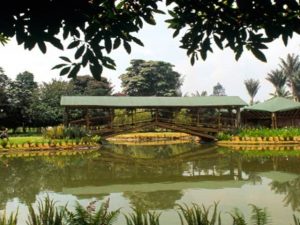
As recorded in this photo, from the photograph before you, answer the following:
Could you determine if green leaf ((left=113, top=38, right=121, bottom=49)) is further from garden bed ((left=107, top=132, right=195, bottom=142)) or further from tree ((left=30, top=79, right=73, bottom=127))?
tree ((left=30, top=79, right=73, bottom=127))

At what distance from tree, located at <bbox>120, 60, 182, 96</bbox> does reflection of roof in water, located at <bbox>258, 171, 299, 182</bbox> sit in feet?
120

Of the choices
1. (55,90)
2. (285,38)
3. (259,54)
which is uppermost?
(55,90)

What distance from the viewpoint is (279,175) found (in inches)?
467

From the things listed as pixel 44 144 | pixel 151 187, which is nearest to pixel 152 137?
pixel 44 144

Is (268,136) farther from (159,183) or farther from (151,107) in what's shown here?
(159,183)

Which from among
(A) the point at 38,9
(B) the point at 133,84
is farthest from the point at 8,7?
(B) the point at 133,84

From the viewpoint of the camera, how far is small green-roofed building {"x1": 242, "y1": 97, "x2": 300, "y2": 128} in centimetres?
2972

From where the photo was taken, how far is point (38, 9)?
2.57 m

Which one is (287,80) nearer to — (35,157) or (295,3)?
(35,157)

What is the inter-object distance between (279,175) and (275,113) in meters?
19.5

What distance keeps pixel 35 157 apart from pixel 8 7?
1714cm

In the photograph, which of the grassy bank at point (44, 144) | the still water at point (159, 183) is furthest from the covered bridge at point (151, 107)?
the still water at point (159, 183)

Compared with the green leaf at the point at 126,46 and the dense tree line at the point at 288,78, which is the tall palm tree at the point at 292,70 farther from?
the green leaf at the point at 126,46

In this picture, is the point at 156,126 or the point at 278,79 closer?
the point at 156,126
